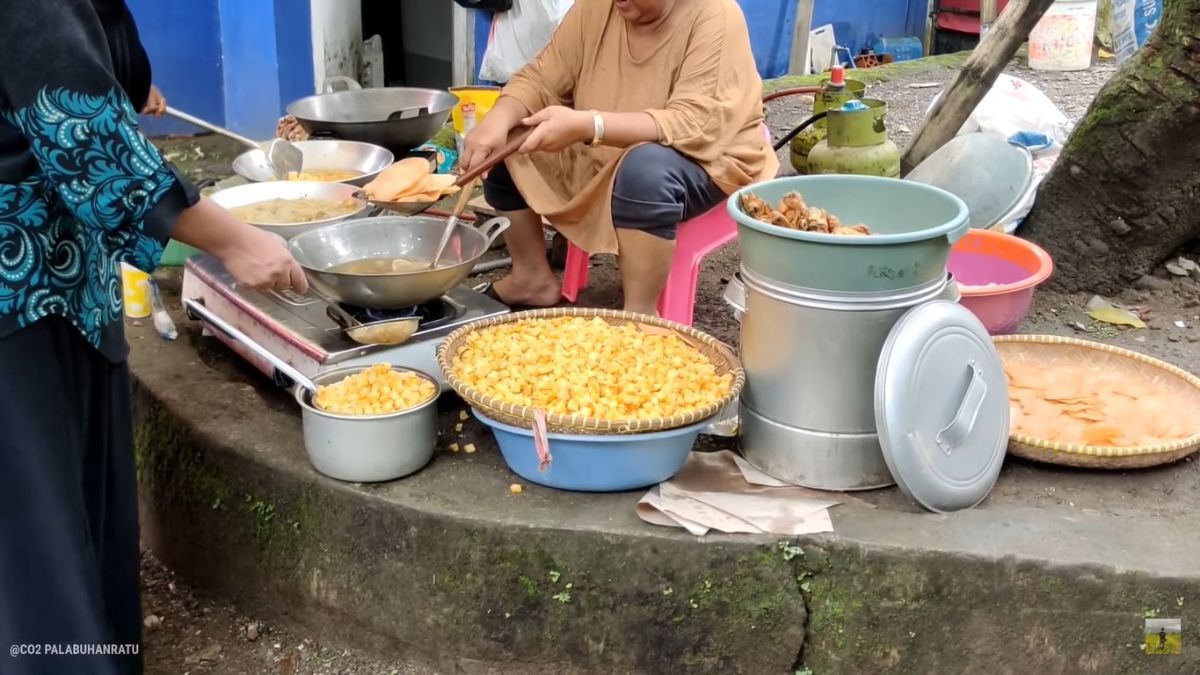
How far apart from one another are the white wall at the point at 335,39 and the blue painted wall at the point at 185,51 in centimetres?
64

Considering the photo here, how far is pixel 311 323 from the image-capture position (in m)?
3.08

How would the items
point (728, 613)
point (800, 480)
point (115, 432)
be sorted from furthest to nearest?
point (800, 480) → point (728, 613) → point (115, 432)

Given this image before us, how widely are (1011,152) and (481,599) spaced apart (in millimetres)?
3023

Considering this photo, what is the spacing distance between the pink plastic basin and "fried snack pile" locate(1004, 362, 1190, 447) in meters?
0.25

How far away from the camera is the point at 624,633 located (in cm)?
267

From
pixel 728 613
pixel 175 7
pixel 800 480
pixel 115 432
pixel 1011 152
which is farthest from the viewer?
pixel 175 7

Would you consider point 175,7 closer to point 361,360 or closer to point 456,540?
point 361,360

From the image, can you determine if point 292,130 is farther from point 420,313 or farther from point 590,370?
point 590,370

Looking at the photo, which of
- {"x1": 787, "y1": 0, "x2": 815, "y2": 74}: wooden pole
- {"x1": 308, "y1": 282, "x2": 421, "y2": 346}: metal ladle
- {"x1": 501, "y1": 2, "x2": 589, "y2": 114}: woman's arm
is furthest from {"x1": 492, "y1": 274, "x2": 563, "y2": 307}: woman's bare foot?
{"x1": 787, "y1": 0, "x2": 815, "y2": 74}: wooden pole

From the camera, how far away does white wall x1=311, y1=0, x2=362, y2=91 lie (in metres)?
6.67

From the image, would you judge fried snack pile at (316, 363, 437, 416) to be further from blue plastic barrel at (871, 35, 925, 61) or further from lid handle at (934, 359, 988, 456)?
blue plastic barrel at (871, 35, 925, 61)

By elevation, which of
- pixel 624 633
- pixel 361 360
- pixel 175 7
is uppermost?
pixel 175 7

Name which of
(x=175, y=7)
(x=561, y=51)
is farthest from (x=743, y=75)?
(x=175, y=7)

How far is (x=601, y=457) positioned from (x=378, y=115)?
2400 millimetres
